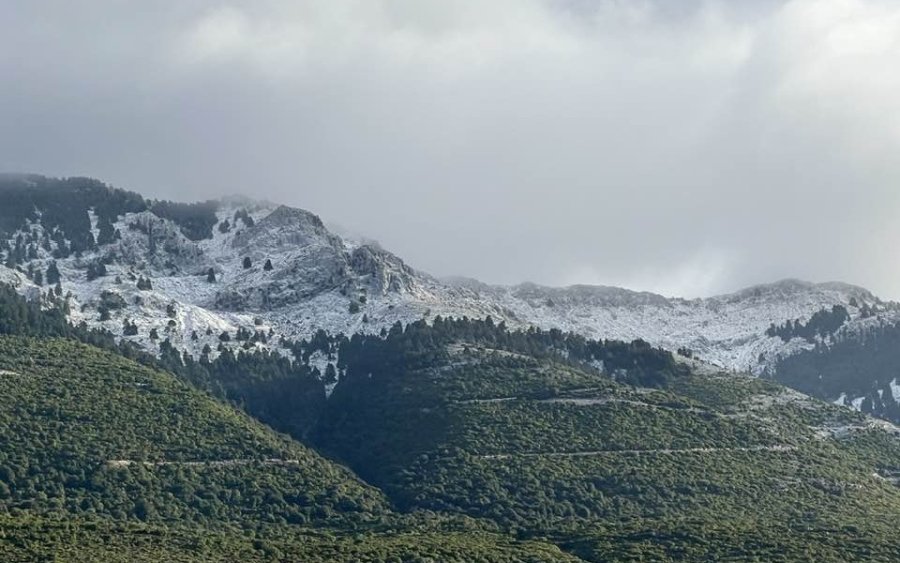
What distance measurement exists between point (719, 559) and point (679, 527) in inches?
556

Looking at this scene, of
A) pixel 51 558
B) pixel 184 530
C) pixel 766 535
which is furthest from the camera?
pixel 766 535

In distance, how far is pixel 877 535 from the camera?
19988cm

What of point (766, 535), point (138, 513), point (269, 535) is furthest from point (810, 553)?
point (138, 513)

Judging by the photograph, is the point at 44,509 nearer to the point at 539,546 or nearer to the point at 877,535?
the point at 539,546

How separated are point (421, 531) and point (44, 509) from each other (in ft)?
133

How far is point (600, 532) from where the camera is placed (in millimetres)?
194875

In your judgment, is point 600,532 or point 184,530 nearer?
point 184,530

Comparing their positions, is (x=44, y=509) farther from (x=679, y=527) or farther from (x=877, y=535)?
(x=877, y=535)

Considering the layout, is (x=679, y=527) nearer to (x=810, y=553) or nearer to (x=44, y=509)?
(x=810, y=553)

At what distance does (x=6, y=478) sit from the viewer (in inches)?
7746

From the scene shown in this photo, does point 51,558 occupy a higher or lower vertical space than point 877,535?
lower

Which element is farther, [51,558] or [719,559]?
[719,559]

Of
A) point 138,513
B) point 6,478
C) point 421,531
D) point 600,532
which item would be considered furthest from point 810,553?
point 6,478

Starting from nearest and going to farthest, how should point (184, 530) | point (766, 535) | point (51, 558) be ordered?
point (51, 558) → point (184, 530) → point (766, 535)
